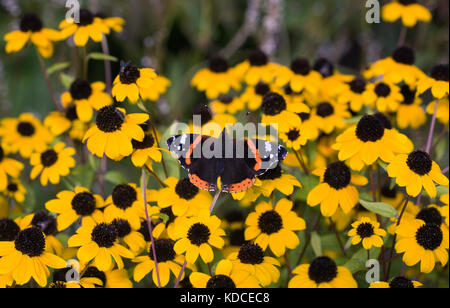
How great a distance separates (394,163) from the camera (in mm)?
942

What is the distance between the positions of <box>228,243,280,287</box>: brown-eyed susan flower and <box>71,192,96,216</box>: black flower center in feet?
1.03

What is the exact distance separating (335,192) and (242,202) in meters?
0.20

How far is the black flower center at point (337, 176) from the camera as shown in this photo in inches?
39.2

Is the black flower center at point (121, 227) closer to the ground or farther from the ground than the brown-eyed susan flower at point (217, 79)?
closer to the ground

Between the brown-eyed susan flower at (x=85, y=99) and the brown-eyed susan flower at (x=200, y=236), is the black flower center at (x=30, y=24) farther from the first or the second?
the brown-eyed susan flower at (x=200, y=236)

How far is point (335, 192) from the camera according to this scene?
1.00m

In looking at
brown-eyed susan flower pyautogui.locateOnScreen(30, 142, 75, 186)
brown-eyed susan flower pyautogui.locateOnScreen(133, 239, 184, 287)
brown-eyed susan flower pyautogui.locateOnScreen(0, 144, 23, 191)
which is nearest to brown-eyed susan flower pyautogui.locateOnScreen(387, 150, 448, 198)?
brown-eyed susan flower pyautogui.locateOnScreen(133, 239, 184, 287)

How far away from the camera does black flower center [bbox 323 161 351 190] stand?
100cm

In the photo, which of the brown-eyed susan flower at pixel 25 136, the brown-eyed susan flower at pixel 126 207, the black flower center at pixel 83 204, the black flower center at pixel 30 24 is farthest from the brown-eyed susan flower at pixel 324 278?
the black flower center at pixel 30 24

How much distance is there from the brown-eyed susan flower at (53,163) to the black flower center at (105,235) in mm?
269

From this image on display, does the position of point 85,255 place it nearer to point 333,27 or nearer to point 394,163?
point 394,163

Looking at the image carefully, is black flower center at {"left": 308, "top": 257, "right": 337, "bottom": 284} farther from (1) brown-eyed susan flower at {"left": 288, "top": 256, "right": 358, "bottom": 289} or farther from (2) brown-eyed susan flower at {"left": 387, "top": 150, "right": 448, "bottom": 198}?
(2) brown-eyed susan flower at {"left": 387, "top": 150, "right": 448, "bottom": 198}

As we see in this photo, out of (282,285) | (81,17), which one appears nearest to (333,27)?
(81,17)

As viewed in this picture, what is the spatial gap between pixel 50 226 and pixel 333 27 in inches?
72.3
